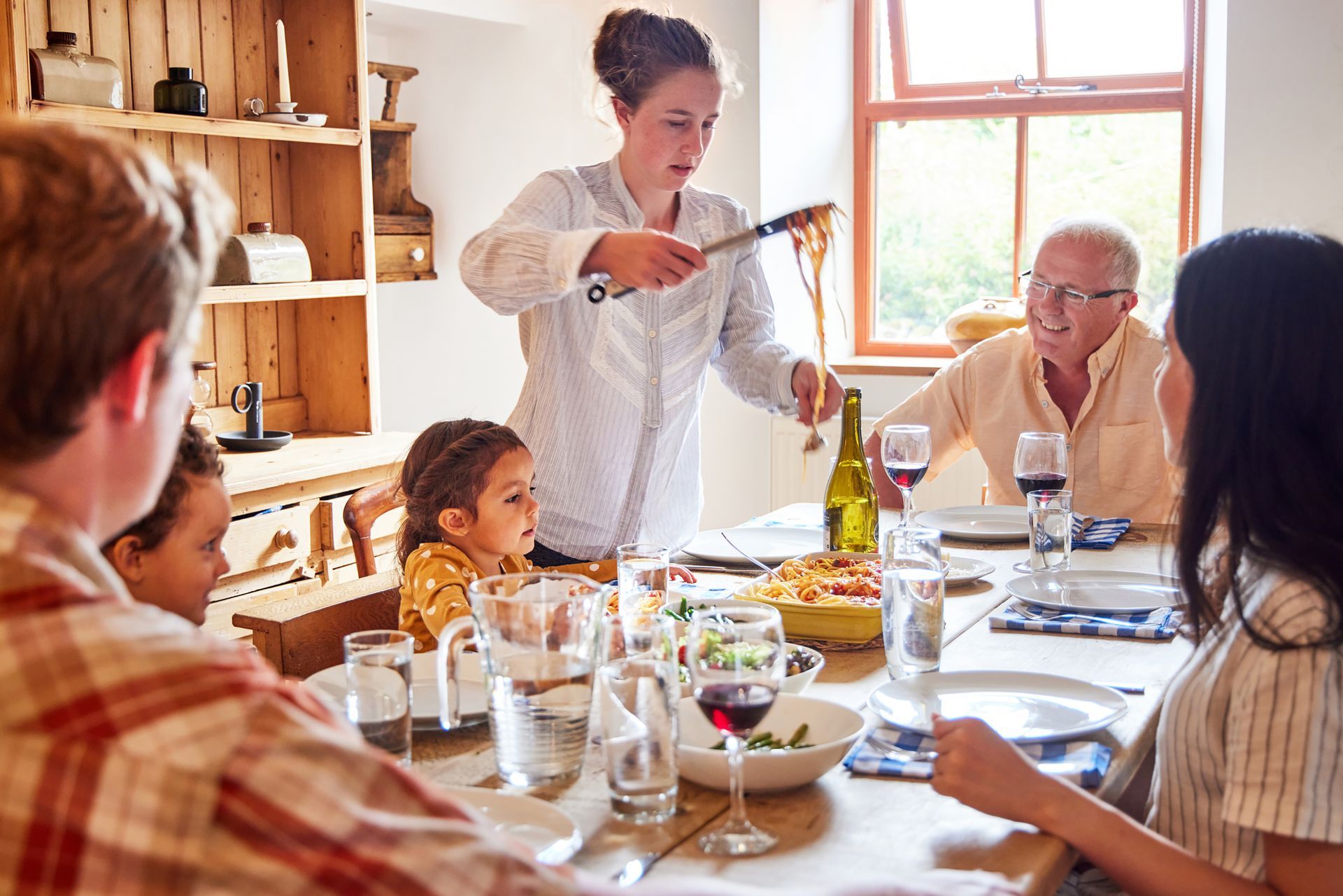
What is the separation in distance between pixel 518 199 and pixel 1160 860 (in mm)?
1654

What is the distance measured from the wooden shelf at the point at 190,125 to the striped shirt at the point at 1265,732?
8.34 ft

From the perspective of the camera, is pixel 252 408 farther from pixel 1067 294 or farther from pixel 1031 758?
pixel 1031 758

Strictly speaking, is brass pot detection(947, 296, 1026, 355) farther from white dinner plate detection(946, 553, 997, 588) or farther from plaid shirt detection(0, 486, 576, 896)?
plaid shirt detection(0, 486, 576, 896)

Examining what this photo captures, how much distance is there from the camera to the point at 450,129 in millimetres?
4730

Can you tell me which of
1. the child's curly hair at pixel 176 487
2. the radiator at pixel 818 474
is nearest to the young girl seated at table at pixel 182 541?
the child's curly hair at pixel 176 487

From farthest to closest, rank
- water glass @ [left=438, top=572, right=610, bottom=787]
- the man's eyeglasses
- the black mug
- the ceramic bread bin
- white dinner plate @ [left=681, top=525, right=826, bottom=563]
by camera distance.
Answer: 1. the black mug
2. the ceramic bread bin
3. the man's eyeglasses
4. white dinner plate @ [left=681, top=525, right=826, bottom=563]
5. water glass @ [left=438, top=572, right=610, bottom=787]

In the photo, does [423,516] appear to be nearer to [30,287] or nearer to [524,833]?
[524,833]

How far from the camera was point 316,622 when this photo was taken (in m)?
1.83

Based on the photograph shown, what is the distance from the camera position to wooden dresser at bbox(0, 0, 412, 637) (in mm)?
3229

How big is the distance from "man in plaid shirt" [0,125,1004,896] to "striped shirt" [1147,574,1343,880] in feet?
2.11

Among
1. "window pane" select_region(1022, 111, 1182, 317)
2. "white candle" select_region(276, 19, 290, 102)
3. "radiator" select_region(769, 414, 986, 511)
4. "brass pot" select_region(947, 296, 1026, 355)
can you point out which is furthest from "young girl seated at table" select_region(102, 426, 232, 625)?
"window pane" select_region(1022, 111, 1182, 317)

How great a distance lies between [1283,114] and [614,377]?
2.46m

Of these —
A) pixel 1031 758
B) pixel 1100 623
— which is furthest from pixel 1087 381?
pixel 1031 758

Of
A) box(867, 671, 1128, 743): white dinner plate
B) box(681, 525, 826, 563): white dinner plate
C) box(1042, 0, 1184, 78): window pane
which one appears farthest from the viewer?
box(1042, 0, 1184, 78): window pane
